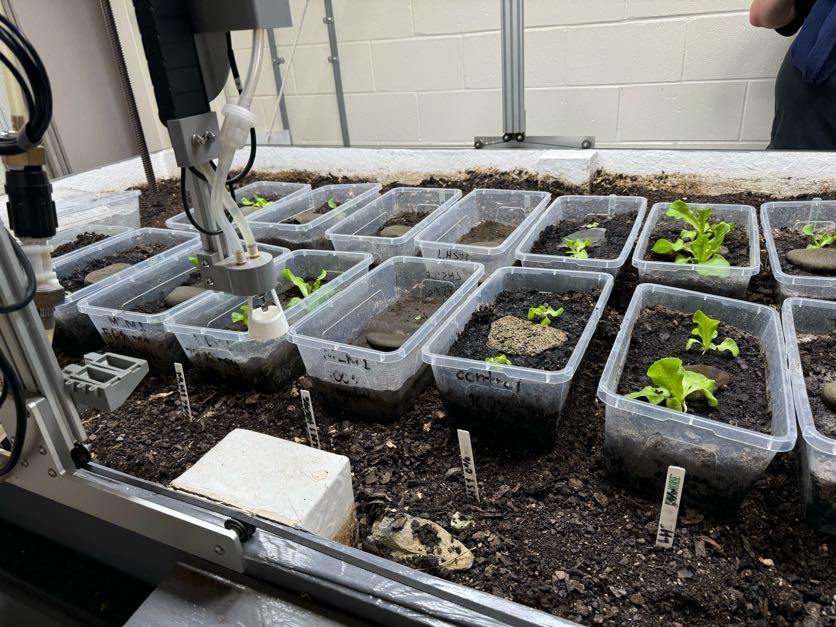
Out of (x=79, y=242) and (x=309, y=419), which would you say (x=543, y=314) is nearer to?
(x=309, y=419)

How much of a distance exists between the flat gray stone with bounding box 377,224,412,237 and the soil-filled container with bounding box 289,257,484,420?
359 mm

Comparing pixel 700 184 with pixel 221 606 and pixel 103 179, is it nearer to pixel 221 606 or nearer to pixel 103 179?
pixel 221 606

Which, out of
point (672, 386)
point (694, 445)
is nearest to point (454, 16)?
point (672, 386)

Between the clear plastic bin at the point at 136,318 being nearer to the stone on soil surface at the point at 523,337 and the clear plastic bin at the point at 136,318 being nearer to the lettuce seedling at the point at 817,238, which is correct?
the stone on soil surface at the point at 523,337

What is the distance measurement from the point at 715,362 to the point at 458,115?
7.06ft

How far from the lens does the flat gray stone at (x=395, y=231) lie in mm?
1898

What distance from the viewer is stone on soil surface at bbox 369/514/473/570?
0.87 metres

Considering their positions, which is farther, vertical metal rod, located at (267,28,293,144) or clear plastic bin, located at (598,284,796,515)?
vertical metal rod, located at (267,28,293,144)

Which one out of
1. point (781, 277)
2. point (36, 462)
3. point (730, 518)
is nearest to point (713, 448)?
point (730, 518)

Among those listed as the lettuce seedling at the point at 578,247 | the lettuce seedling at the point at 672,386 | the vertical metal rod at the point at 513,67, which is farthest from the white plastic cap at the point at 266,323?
the vertical metal rod at the point at 513,67

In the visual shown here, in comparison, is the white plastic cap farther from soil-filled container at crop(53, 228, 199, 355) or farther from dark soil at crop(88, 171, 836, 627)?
soil-filled container at crop(53, 228, 199, 355)

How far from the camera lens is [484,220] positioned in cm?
205

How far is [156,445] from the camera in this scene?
1.19 meters

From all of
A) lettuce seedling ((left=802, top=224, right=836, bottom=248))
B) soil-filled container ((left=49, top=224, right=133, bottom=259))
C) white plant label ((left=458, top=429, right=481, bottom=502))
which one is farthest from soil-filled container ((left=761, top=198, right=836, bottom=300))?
soil-filled container ((left=49, top=224, right=133, bottom=259))
